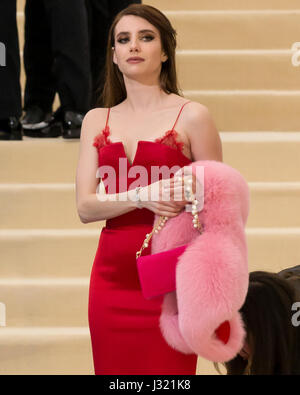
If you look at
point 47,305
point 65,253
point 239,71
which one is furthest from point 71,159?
point 239,71

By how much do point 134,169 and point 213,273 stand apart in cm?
42

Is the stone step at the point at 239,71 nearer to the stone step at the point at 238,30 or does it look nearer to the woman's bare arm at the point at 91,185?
the stone step at the point at 238,30

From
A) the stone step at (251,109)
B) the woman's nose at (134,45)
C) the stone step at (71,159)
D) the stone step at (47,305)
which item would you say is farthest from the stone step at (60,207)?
the woman's nose at (134,45)

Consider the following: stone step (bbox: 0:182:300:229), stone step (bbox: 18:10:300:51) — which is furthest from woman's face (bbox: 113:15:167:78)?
stone step (bbox: 18:10:300:51)

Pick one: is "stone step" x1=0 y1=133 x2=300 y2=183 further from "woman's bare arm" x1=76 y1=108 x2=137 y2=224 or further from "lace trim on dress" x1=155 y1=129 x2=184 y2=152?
"lace trim on dress" x1=155 y1=129 x2=184 y2=152

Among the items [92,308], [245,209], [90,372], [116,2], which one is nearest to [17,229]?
[90,372]

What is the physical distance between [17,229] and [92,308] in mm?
1581

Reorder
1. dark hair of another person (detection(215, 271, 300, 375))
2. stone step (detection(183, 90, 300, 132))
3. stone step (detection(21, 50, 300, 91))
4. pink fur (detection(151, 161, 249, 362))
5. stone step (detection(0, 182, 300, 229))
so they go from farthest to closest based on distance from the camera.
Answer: stone step (detection(21, 50, 300, 91))
stone step (detection(183, 90, 300, 132))
stone step (detection(0, 182, 300, 229))
dark hair of another person (detection(215, 271, 300, 375))
pink fur (detection(151, 161, 249, 362))

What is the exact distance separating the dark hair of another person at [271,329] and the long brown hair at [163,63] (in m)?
0.63

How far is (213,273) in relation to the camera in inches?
84.9

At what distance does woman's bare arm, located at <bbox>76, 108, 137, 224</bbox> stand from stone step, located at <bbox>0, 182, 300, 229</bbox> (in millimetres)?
1463

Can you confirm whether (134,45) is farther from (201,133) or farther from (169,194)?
(169,194)

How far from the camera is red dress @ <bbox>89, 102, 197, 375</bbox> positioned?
2.39 m

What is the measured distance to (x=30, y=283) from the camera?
12.2 feet
